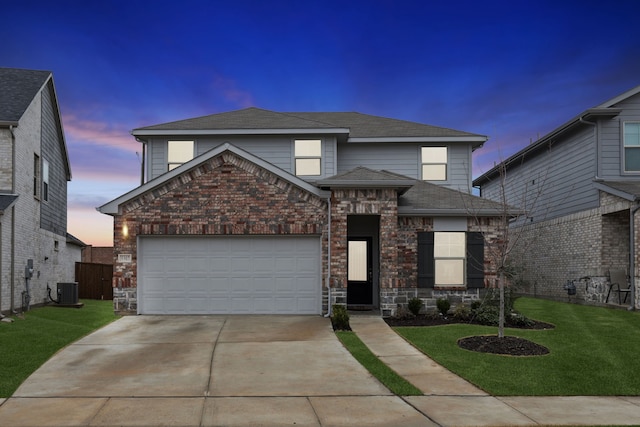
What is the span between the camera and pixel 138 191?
16359 millimetres

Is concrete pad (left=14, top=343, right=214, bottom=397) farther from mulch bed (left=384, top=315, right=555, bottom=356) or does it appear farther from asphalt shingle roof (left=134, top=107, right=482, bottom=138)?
asphalt shingle roof (left=134, top=107, right=482, bottom=138)

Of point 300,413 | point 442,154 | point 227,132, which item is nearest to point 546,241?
point 442,154

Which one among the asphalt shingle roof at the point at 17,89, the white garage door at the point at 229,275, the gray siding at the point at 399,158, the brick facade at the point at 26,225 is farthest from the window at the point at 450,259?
the asphalt shingle roof at the point at 17,89

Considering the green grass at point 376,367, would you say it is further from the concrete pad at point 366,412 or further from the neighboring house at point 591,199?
the neighboring house at point 591,199

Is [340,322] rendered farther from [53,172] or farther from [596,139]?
[53,172]

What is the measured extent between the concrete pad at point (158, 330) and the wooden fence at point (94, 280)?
449 inches

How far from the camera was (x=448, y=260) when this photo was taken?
679 inches

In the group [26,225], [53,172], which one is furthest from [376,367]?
[53,172]

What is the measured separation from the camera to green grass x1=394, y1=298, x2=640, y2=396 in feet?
29.4

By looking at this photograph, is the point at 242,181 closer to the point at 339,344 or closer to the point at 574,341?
the point at 339,344

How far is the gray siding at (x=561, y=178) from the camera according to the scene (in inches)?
812

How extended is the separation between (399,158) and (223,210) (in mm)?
8495

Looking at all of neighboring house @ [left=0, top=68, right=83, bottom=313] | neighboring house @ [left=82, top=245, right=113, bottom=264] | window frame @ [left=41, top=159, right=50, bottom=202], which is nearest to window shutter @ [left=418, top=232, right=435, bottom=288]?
neighboring house @ [left=0, top=68, right=83, bottom=313]

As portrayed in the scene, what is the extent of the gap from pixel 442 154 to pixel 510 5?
609 cm
